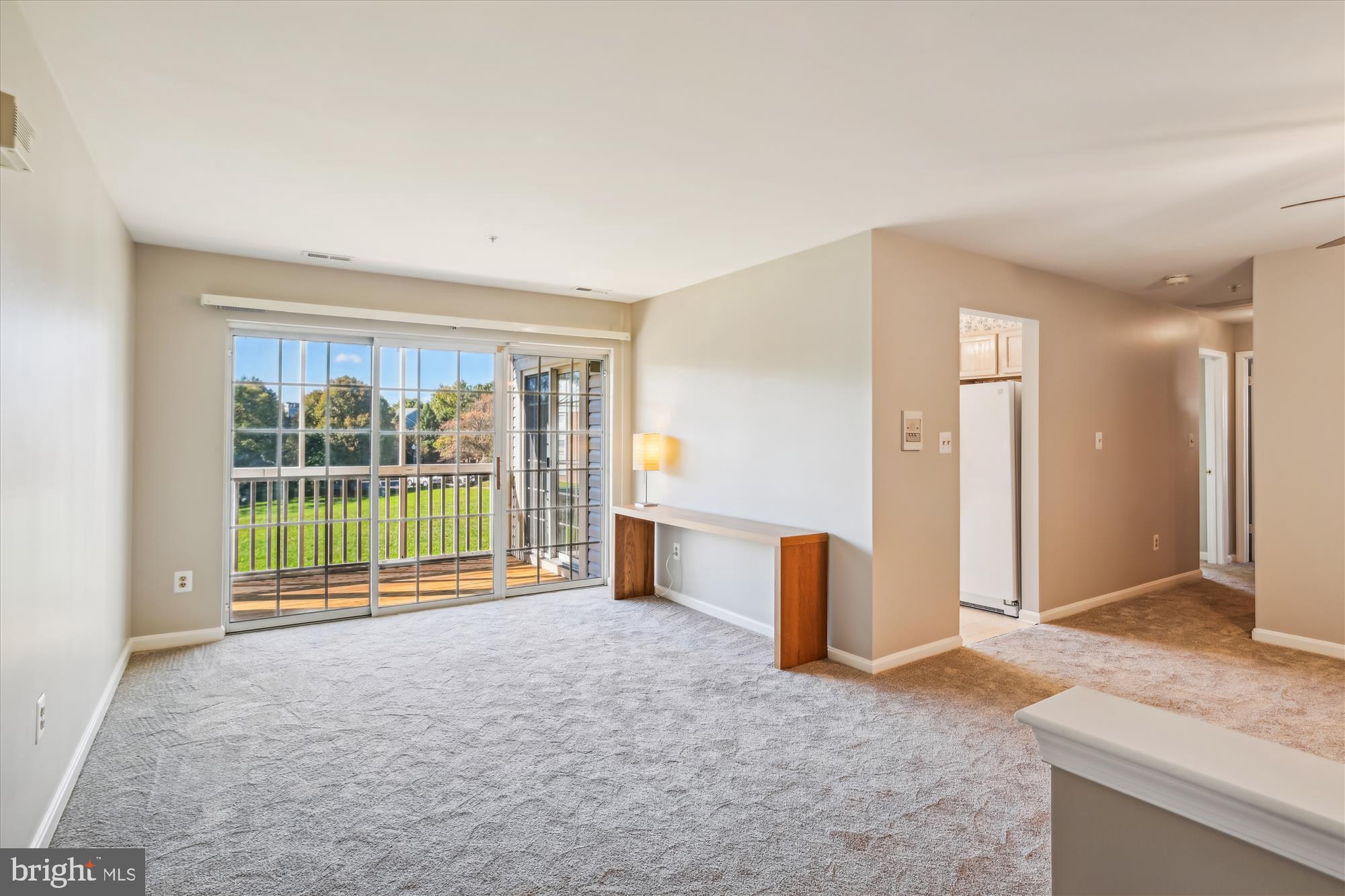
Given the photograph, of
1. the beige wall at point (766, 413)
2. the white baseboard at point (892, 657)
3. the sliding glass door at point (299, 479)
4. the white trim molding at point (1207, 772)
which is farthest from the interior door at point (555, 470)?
the white trim molding at point (1207, 772)

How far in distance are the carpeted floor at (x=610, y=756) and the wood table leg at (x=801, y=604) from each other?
15 cm

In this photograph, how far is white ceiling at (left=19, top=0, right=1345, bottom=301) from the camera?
186cm

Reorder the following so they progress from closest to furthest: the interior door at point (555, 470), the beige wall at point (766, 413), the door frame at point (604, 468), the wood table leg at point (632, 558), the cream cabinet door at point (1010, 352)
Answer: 1. the beige wall at point (766, 413)
2. the cream cabinet door at point (1010, 352)
3. the wood table leg at point (632, 558)
4. the interior door at point (555, 470)
5. the door frame at point (604, 468)

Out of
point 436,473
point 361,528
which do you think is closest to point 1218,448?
point 436,473

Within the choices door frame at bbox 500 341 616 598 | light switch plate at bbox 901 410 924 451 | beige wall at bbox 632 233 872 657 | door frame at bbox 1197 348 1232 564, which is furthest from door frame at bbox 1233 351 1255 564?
door frame at bbox 500 341 616 598

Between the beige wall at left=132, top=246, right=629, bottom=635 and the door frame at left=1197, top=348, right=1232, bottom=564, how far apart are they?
7.81m

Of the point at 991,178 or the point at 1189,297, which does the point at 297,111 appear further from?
the point at 1189,297

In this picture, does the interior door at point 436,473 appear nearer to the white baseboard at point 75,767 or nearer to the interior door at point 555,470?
the interior door at point 555,470

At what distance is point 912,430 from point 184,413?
13.9 ft

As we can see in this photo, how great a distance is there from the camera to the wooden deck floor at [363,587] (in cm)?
449

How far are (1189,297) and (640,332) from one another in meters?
4.27

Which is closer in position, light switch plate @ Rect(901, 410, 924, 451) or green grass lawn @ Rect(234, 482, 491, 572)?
light switch plate @ Rect(901, 410, 924, 451)

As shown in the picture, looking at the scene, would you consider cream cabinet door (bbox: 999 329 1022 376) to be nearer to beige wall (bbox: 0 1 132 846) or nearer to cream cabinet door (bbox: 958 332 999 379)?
cream cabinet door (bbox: 958 332 999 379)

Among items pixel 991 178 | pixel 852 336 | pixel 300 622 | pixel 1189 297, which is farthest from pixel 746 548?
pixel 1189 297
